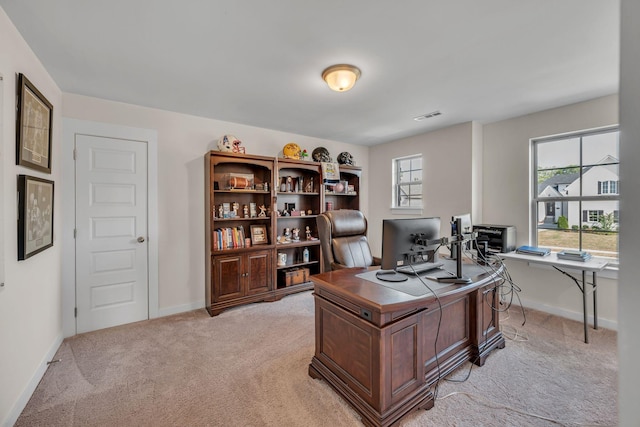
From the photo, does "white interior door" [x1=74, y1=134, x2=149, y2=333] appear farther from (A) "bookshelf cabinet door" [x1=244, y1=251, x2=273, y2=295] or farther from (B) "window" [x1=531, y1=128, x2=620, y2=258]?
(B) "window" [x1=531, y1=128, x2=620, y2=258]

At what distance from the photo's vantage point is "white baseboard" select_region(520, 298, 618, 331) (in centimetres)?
277

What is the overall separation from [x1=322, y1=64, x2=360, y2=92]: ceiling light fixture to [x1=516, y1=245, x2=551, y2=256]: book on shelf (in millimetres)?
2747

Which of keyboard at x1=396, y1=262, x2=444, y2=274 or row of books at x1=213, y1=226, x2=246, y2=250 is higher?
row of books at x1=213, y1=226, x2=246, y2=250

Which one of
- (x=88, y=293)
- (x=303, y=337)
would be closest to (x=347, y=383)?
(x=303, y=337)

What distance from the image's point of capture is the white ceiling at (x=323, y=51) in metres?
1.57

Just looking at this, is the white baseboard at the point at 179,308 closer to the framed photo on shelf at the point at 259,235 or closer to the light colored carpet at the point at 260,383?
the light colored carpet at the point at 260,383

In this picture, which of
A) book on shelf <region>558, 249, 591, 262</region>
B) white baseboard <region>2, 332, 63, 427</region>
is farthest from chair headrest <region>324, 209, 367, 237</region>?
white baseboard <region>2, 332, 63, 427</region>

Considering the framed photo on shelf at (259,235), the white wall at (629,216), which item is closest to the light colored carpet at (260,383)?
the white wall at (629,216)

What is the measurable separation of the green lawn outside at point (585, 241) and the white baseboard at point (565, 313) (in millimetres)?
691

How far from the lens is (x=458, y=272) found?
1966 mm

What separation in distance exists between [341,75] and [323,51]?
273 mm

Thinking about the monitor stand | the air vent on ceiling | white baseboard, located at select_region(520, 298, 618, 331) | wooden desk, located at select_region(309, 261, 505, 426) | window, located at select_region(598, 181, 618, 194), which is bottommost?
white baseboard, located at select_region(520, 298, 618, 331)

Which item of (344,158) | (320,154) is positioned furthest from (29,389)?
(344,158)

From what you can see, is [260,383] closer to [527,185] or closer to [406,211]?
[406,211]
